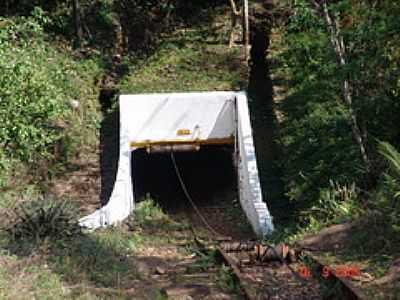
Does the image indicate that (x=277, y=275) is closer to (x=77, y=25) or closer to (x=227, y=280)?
(x=227, y=280)

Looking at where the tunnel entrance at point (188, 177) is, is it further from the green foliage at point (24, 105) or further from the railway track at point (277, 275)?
the railway track at point (277, 275)

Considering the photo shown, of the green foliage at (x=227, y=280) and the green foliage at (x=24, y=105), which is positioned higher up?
the green foliage at (x=24, y=105)

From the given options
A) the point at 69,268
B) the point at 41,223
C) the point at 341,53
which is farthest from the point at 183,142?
the point at 69,268

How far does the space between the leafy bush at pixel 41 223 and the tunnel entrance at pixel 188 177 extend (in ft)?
22.6

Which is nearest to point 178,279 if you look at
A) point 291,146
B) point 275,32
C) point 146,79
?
point 291,146

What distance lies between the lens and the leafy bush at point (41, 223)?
8.88m

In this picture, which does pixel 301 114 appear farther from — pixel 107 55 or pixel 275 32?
pixel 107 55

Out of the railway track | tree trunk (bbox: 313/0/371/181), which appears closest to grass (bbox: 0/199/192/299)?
the railway track

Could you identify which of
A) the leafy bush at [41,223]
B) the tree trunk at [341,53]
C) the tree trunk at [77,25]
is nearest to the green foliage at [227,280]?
the leafy bush at [41,223]

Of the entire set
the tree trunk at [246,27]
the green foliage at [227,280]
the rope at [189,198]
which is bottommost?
the rope at [189,198]

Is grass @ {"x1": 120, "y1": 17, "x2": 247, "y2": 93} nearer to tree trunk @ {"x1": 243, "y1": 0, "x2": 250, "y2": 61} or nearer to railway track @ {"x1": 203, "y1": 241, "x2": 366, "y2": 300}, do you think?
tree trunk @ {"x1": 243, "y1": 0, "x2": 250, "y2": 61}

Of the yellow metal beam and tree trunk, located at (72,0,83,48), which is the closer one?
the yellow metal beam

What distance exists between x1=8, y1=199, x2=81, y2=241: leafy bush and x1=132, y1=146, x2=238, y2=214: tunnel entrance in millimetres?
6892

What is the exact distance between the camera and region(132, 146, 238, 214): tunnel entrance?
16.7m
